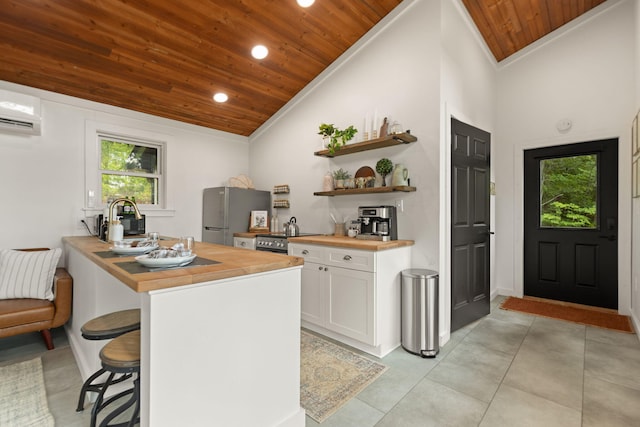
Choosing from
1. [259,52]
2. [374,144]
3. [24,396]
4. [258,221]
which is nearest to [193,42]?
[259,52]

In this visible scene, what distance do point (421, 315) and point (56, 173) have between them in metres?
4.00

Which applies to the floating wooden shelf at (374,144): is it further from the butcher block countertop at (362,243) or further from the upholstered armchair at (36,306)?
the upholstered armchair at (36,306)

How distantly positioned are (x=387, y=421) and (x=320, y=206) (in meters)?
2.54

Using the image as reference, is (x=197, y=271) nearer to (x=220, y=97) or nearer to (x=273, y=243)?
(x=273, y=243)

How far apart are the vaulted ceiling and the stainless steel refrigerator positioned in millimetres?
1149

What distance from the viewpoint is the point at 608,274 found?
3.54m

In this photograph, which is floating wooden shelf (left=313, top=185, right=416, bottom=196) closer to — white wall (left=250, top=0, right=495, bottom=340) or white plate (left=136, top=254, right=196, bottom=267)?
white wall (left=250, top=0, right=495, bottom=340)

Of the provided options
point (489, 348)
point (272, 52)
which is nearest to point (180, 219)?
point (272, 52)

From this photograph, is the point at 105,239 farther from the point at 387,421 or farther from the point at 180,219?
the point at 387,421

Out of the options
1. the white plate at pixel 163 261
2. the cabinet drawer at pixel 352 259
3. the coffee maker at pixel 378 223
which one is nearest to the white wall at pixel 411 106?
the coffee maker at pixel 378 223

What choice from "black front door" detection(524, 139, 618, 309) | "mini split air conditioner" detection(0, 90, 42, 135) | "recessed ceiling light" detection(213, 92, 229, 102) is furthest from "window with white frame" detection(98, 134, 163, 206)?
"black front door" detection(524, 139, 618, 309)

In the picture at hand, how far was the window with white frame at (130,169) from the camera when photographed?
12.2 feet

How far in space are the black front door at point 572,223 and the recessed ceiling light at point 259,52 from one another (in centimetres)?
363

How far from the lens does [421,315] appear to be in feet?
8.38
